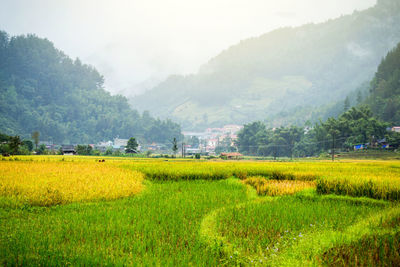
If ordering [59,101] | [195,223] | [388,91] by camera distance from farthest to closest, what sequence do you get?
[59,101]
[388,91]
[195,223]

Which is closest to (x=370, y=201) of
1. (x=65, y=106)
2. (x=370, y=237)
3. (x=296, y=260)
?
(x=370, y=237)

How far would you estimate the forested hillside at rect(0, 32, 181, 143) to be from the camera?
445ft

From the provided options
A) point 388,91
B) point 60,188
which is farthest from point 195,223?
point 388,91

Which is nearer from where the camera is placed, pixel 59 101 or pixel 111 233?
pixel 111 233

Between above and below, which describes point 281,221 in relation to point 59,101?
below

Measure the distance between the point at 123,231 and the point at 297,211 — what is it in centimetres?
466

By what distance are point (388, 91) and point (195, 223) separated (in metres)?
103

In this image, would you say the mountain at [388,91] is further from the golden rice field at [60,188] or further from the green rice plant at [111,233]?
the green rice plant at [111,233]

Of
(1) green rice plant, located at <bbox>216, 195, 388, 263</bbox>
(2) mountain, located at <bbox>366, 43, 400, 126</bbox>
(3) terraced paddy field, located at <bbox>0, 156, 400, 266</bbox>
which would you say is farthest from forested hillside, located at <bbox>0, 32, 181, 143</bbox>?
(1) green rice plant, located at <bbox>216, 195, 388, 263</bbox>

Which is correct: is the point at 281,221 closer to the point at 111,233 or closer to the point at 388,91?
Result: the point at 111,233

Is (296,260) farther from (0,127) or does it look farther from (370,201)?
(0,127)

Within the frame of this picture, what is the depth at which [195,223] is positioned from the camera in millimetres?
6891

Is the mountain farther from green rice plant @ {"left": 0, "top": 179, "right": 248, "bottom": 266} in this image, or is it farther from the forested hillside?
the forested hillside

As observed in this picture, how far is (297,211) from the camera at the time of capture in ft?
25.9
